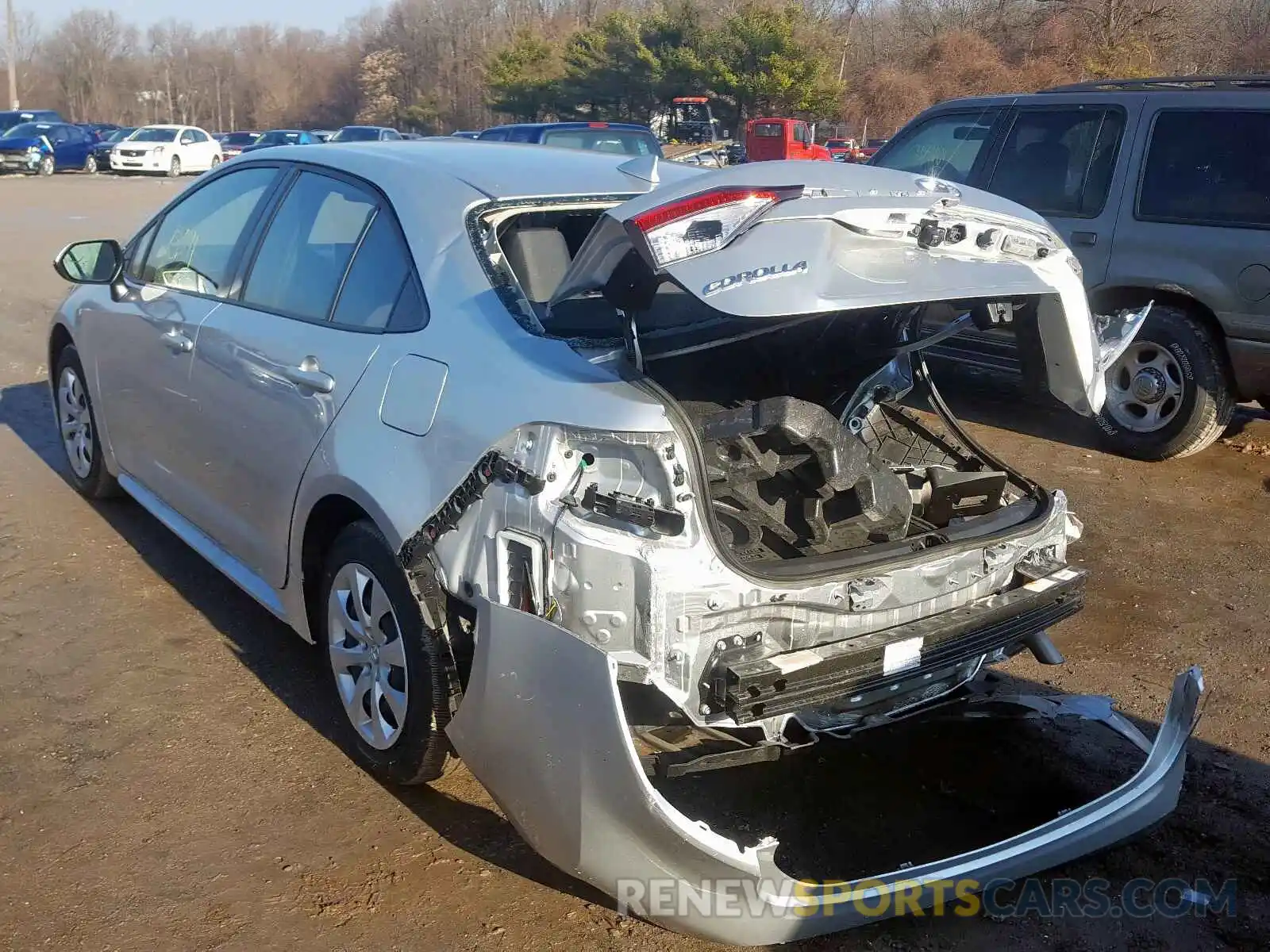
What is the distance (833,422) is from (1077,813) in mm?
1148

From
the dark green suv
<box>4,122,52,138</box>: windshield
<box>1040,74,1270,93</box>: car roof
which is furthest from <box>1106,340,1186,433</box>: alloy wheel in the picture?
<box>4,122,52,138</box>: windshield

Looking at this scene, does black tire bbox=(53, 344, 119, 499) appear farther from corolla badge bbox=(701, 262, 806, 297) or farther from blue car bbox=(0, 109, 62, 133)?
blue car bbox=(0, 109, 62, 133)

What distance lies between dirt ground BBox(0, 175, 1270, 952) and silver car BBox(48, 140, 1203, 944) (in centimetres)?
22

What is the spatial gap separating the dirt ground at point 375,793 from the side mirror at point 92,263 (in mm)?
1183

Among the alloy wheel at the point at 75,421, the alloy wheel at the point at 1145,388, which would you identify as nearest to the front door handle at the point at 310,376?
the alloy wheel at the point at 75,421

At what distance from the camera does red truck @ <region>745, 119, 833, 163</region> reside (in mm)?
25656

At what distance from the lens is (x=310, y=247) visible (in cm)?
362

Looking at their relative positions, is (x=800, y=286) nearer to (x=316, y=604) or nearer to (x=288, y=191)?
(x=316, y=604)

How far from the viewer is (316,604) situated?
342cm

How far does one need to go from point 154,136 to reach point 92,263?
3330cm

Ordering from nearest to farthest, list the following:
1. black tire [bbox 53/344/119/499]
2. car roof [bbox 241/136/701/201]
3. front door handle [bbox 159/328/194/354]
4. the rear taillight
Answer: the rear taillight → car roof [bbox 241/136/701/201] → front door handle [bbox 159/328/194/354] → black tire [bbox 53/344/119/499]

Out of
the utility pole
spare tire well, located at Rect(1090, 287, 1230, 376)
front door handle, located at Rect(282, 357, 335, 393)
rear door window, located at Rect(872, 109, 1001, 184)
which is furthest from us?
the utility pole

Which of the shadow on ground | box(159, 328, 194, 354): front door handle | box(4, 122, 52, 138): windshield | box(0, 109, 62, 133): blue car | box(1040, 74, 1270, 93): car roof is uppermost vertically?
box(0, 109, 62, 133): blue car

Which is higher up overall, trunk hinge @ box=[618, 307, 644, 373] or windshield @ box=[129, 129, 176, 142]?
windshield @ box=[129, 129, 176, 142]
